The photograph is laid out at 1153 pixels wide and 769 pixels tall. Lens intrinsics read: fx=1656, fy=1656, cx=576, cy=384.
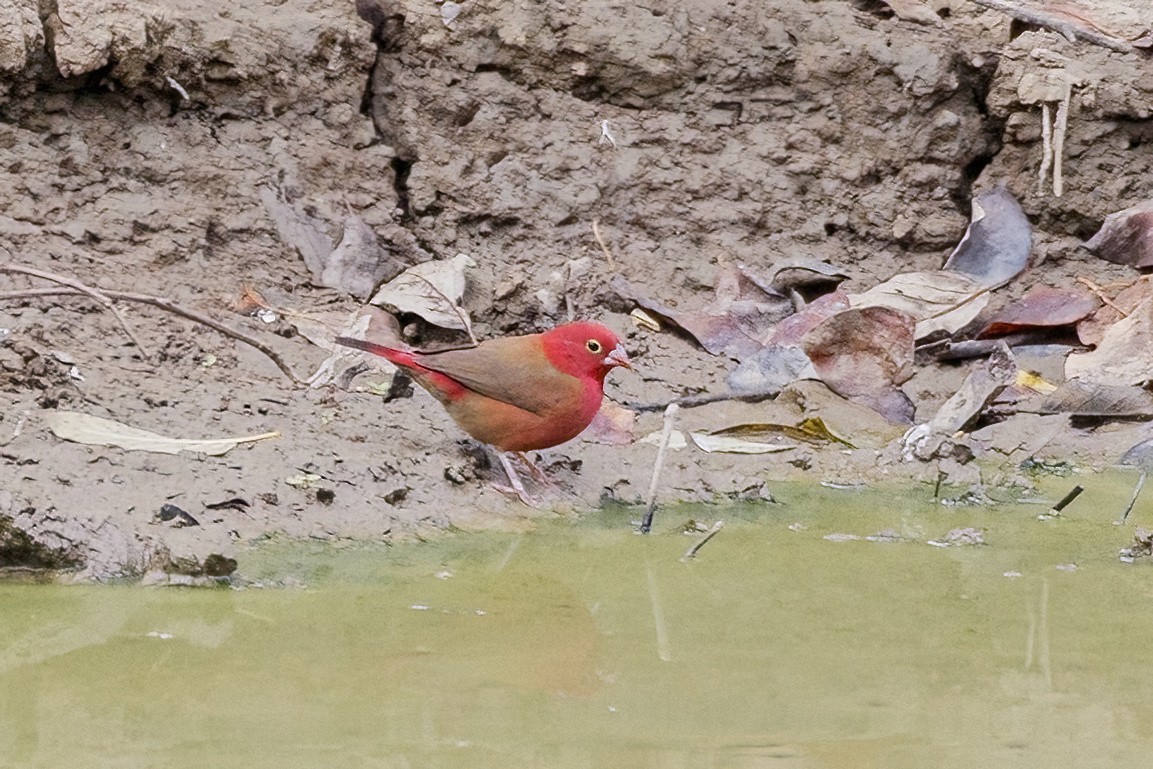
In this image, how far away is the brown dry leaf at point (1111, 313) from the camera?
6.53m

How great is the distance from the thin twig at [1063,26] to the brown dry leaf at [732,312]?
1.46 meters

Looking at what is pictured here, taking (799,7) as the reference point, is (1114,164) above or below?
below

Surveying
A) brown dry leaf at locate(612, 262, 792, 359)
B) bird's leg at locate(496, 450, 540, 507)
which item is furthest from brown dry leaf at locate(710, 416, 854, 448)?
bird's leg at locate(496, 450, 540, 507)

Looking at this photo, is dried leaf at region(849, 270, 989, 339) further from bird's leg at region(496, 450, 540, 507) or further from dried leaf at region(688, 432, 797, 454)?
bird's leg at region(496, 450, 540, 507)

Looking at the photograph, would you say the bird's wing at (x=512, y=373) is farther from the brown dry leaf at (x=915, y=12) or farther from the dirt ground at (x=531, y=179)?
the brown dry leaf at (x=915, y=12)

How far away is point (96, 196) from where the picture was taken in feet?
20.6

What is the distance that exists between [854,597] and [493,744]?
4.65 feet

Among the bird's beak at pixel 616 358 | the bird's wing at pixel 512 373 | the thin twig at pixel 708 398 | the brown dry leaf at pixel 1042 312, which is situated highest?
the bird's wing at pixel 512 373

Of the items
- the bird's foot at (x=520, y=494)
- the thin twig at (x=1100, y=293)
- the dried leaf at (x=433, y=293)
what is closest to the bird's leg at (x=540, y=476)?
the bird's foot at (x=520, y=494)

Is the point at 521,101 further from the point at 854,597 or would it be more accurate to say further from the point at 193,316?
the point at 854,597

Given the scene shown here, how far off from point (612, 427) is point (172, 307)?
159 cm

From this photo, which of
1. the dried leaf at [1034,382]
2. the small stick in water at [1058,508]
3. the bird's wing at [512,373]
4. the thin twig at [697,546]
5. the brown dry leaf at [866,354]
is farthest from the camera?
the dried leaf at [1034,382]

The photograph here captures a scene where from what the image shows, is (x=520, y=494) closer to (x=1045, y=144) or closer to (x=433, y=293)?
(x=433, y=293)

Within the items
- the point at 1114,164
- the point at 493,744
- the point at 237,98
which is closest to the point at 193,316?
the point at 237,98
